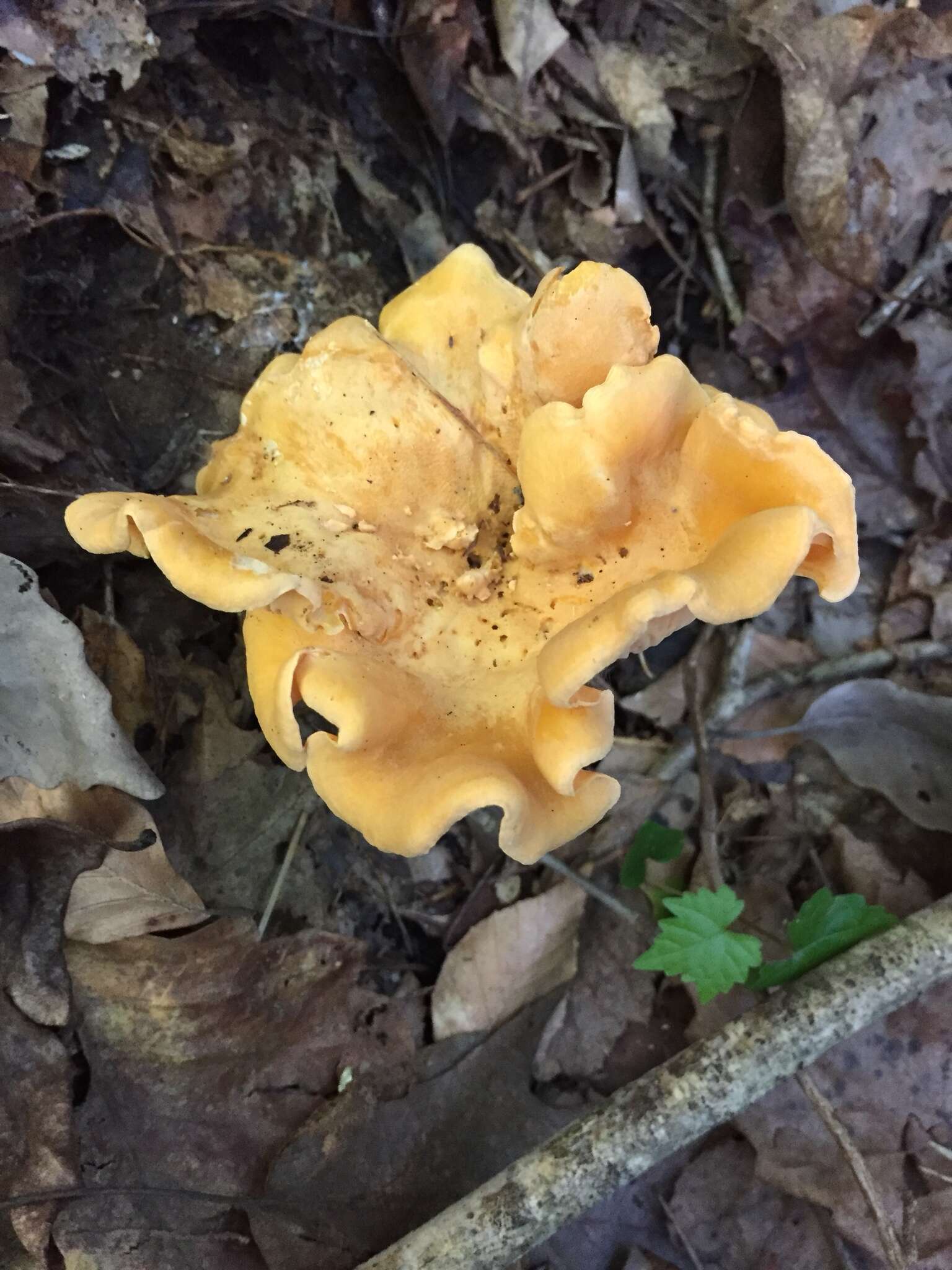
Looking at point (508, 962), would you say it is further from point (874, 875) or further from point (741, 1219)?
point (874, 875)

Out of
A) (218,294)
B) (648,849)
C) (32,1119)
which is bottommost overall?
(32,1119)

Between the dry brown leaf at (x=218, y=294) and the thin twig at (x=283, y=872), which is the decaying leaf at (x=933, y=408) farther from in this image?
the thin twig at (x=283, y=872)

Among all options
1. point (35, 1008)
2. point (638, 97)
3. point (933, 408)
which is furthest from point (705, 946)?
point (638, 97)

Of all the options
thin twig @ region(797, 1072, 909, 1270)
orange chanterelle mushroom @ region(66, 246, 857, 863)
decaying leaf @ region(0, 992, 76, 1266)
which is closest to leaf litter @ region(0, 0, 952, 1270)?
decaying leaf @ region(0, 992, 76, 1266)

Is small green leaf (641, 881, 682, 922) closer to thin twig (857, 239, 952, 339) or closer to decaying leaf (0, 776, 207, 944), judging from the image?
decaying leaf (0, 776, 207, 944)

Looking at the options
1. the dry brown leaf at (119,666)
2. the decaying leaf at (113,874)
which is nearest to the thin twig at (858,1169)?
the decaying leaf at (113,874)

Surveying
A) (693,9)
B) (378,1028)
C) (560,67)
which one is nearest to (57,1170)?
(378,1028)

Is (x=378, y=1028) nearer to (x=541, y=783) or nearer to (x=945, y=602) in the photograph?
(x=541, y=783)
